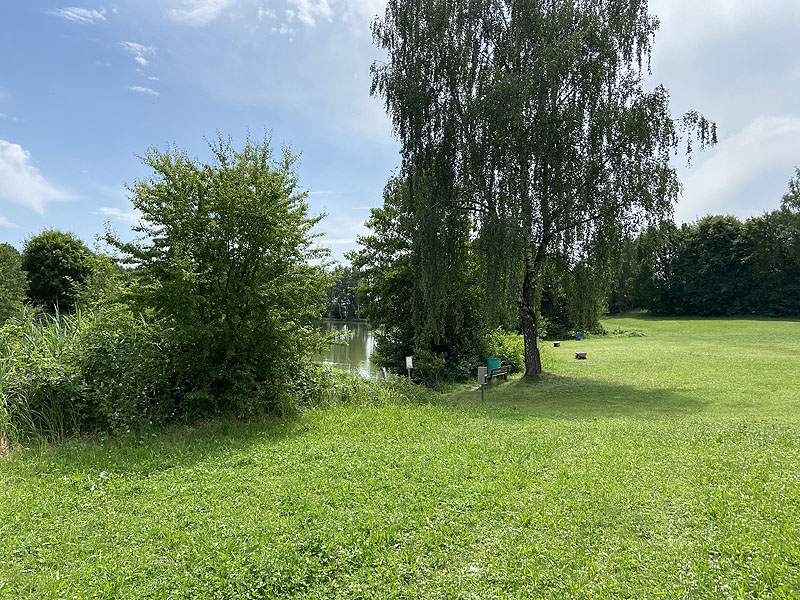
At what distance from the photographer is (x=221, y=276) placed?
770cm

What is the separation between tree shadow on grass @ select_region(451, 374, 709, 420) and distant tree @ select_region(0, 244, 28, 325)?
25.5 m

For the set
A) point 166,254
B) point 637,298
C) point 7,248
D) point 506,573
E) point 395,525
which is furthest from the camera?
point 637,298

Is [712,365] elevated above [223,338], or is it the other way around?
[223,338]

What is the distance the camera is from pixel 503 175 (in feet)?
39.3

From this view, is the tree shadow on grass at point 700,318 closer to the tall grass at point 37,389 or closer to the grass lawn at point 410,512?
the grass lawn at point 410,512

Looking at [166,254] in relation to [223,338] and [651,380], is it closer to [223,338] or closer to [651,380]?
[223,338]

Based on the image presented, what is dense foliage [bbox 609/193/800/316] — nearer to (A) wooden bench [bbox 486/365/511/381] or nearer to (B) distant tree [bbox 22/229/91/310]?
(A) wooden bench [bbox 486/365/511/381]

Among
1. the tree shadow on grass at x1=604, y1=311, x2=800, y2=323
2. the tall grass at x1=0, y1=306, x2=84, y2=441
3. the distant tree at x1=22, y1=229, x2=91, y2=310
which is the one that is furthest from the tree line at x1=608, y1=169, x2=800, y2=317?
the distant tree at x1=22, y1=229, x2=91, y2=310

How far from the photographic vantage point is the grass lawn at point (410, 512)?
2949mm

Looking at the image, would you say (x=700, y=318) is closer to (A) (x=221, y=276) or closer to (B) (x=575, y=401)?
(B) (x=575, y=401)

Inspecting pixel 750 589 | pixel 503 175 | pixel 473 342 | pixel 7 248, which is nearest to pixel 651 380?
pixel 473 342

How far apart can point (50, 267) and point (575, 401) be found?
3618 centimetres

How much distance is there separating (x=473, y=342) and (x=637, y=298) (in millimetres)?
43070

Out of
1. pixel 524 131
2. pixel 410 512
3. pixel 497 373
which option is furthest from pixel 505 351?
pixel 410 512
